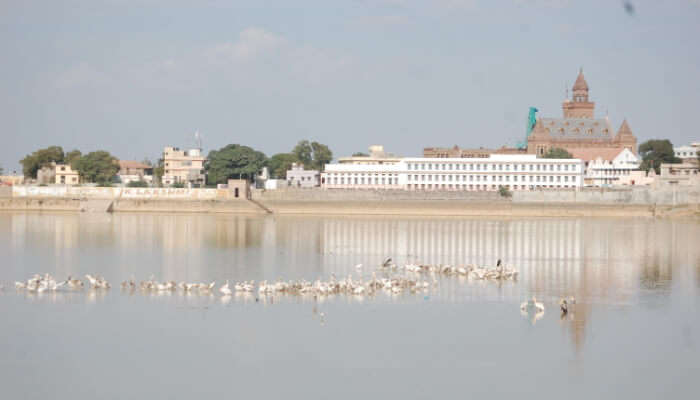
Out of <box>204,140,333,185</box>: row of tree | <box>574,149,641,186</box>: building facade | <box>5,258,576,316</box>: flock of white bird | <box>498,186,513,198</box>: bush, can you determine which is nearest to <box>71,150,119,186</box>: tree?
<box>204,140,333,185</box>: row of tree

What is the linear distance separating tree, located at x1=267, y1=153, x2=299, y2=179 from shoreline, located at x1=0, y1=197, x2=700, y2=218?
28.1 m

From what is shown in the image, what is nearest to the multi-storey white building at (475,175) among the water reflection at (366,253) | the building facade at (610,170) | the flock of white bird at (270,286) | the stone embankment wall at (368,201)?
the stone embankment wall at (368,201)

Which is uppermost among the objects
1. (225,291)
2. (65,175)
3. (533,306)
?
(65,175)

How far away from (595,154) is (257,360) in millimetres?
117108

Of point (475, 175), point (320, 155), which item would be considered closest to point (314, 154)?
point (320, 155)

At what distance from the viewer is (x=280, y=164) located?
12244 centimetres

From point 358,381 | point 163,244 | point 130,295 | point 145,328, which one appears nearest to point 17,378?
point 145,328

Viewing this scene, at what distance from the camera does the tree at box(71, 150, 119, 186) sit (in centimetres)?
10588

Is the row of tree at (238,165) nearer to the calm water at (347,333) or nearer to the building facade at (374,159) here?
the building facade at (374,159)

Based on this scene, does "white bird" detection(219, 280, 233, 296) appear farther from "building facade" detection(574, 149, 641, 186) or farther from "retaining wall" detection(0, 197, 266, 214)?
"building facade" detection(574, 149, 641, 186)

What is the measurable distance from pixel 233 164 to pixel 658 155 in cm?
5447

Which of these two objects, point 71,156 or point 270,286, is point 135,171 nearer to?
point 71,156

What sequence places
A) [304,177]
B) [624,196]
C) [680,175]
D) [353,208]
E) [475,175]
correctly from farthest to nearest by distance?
[304,177]
[475,175]
[680,175]
[624,196]
[353,208]

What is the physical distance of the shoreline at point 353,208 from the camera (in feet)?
286
